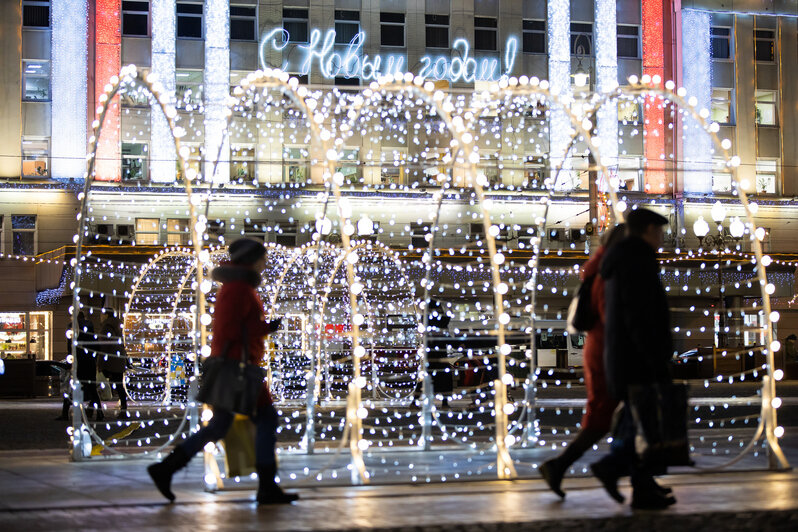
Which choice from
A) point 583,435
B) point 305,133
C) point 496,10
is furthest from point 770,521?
point 496,10

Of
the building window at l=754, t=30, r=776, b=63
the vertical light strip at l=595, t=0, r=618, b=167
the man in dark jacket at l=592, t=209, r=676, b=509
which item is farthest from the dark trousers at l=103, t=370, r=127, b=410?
the building window at l=754, t=30, r=776, b=63

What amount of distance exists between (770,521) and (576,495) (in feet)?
4.93

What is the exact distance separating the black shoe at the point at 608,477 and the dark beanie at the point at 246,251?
251 cm

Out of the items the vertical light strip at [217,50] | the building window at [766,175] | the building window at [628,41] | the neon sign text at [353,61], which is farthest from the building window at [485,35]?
the building window at [766,175]

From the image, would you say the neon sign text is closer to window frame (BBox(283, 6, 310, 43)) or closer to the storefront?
window frame (BBox(283, 6, 310, 43))

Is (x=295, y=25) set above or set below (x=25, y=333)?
above

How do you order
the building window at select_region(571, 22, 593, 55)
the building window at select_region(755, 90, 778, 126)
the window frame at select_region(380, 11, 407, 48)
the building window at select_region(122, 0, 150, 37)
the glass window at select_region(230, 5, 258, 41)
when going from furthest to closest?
the building window at select_region(755, 90, 778, 126) < the building window at select_region(571, 22, 593, 55) < the window frame at select_region(380, 11, 407, 48) < the glass window at select_region(230, 5, 258, 41) < the building window at select_region(122, 0, 150, 37)

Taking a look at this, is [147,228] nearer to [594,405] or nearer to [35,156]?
[35,156]

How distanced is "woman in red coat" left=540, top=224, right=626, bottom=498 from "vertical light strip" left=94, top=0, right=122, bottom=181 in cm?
3143

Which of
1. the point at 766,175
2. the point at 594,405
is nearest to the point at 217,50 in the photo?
the point at 766,175

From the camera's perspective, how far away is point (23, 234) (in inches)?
1469

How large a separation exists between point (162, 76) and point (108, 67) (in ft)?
5.77

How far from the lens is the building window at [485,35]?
4066cm

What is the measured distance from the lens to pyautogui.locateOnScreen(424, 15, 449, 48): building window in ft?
132
